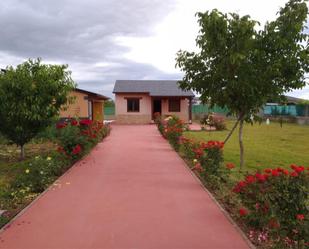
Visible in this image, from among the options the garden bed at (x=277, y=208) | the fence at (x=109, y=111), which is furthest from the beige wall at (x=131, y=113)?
the garden bed at (x=277, y=208)

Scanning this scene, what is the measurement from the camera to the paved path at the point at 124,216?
472cm

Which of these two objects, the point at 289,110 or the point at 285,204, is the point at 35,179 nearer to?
the point at 285,204

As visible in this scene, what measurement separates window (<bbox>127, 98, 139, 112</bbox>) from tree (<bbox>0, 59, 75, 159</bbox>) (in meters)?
22.1

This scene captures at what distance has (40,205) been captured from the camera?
6.39 metres

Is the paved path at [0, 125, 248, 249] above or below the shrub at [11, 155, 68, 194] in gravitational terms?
below

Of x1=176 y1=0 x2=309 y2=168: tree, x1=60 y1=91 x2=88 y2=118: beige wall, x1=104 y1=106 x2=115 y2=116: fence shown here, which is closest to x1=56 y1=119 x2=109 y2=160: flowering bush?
x1=176 y1=0 x2=309 y2=168: tree

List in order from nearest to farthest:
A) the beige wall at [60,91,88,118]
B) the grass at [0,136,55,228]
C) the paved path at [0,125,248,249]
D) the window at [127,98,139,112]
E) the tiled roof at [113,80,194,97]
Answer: the paved path at [0,125,248,249]
the grass at [0,136,55,228]
the beige wall at [60,91,88,118]
the tiled roof at [113,80,194,97]
the window at [127,98,139,112]

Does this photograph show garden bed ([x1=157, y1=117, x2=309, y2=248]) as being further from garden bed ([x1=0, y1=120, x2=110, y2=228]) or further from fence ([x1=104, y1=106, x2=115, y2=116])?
fence ([x1=104, y1=106, x2=115, y2=116])

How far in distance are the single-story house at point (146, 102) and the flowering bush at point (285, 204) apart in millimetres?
28884

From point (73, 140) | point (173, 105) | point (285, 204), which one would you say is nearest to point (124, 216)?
point (285, 204)

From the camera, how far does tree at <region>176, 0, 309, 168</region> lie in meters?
9.05

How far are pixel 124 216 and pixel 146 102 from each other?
2911cm

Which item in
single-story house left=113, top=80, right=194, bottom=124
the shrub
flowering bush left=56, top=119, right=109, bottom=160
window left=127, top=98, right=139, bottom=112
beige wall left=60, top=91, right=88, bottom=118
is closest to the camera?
the shrub

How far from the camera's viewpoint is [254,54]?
9.15 meters
